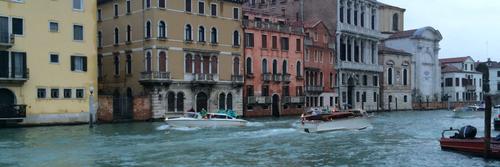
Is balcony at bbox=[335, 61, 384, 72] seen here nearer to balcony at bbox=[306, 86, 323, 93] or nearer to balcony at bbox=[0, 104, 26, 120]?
balcony at bbox=[306, 86, 323, 93]

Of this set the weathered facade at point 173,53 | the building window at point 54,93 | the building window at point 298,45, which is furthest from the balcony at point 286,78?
the building window at point 54,93

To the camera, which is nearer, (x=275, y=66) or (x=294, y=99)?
(x=275, y=66)

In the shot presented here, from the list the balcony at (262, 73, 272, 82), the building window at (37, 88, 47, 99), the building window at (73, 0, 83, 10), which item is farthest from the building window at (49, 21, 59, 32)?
the balcony at (262, 73, 272, 82)

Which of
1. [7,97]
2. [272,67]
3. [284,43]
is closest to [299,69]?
[284,43]

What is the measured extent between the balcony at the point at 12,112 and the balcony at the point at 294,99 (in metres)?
25.0

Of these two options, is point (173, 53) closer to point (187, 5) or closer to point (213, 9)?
point (187, 5)

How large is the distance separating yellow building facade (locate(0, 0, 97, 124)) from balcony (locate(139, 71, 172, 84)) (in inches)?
174

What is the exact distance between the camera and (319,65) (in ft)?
200

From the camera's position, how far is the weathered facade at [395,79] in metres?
75.3

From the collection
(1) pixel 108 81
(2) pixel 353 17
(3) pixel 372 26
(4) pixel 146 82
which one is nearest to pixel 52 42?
(4) pixel 146 82

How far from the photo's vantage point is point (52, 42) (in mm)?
37812

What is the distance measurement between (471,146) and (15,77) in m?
25.1

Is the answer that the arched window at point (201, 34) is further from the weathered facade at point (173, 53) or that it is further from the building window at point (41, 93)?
the building window at point (41, 93)

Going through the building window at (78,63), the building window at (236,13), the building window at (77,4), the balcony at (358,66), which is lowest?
the building window at (78,63)
